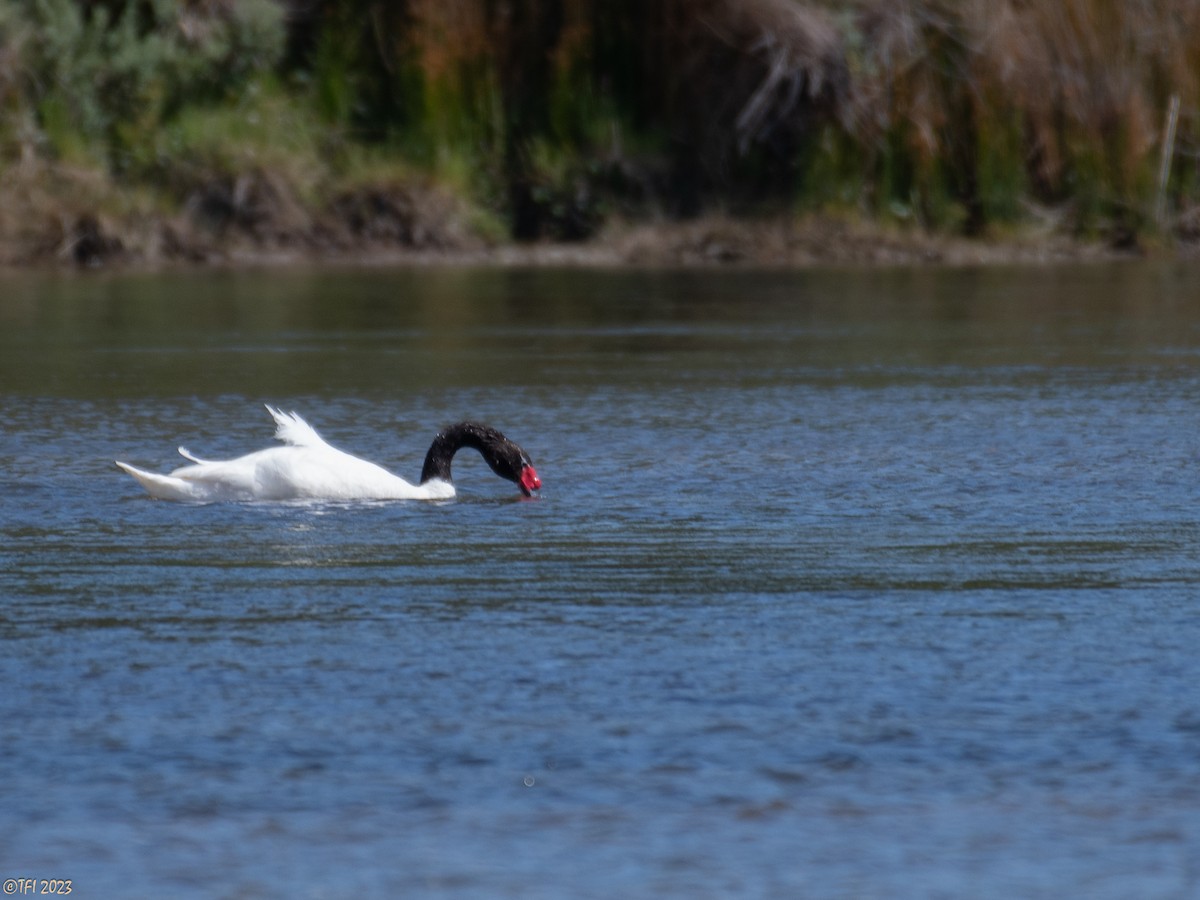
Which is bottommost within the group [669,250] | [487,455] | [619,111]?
[487,455]

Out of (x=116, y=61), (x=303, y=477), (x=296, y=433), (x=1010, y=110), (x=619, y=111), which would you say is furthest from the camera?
(x=619, y=111)

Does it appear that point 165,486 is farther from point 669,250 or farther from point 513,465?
point 669,250

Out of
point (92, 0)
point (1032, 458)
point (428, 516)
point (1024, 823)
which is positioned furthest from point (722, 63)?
point (1024, 823)

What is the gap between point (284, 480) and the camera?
9.37 metres

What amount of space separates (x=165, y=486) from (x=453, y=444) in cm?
124

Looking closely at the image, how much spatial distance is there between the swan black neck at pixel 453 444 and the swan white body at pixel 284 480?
186 millimetres

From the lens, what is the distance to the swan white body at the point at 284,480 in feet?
30.7

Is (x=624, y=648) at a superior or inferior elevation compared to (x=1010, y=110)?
inferior

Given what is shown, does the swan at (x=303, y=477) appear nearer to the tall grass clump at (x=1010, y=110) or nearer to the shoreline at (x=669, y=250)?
the shoreline at (x=669, y=250)

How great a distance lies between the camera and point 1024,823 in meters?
5.11

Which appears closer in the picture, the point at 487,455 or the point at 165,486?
the point at 165,486

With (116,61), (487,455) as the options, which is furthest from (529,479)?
(116,61)

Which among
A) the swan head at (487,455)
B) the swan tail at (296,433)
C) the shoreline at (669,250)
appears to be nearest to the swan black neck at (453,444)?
the swan head at (487,455)

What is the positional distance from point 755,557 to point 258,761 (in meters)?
2.97
